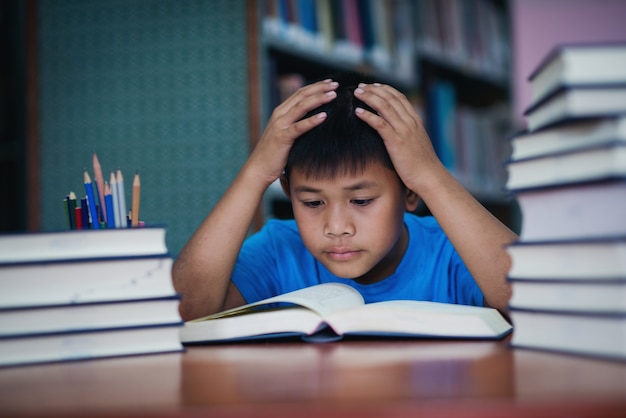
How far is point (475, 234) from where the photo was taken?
3.32 feet

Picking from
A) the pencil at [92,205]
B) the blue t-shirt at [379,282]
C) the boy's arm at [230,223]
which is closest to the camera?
the pencil at [92,205]

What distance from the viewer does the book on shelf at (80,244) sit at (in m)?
0.67

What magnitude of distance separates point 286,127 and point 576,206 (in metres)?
0.60

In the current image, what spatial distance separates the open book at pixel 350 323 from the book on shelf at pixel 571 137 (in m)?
0.21

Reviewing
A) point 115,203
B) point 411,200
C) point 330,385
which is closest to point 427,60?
point 411,200

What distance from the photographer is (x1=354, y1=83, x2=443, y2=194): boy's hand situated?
108cm

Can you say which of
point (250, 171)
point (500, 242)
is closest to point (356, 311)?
point (500, 242)

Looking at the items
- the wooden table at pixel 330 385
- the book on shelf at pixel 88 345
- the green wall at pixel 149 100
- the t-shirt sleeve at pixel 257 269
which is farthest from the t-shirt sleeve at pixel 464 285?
the green wall at pixel 149 100

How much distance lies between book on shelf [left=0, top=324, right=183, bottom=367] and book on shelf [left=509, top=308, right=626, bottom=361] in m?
0.33

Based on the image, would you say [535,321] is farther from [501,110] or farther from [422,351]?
[501,110]

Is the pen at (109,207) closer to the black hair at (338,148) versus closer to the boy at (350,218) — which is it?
the boy at (350,218)

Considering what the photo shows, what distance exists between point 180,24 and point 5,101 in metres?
0.62

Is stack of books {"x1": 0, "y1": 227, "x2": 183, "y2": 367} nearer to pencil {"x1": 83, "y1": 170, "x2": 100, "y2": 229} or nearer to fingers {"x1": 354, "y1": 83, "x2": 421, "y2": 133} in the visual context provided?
pencil {"x1": 83, "y1": 170, "x2": 100, "y2": 229}

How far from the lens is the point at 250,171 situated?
3.79ft
